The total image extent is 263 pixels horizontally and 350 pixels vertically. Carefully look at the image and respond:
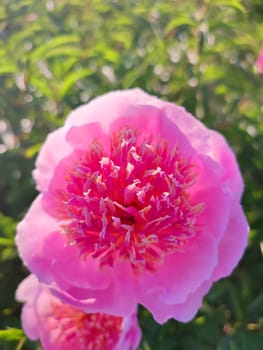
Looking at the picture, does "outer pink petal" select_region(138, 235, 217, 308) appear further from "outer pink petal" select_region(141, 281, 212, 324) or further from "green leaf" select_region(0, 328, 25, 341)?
"green leaf" select_region(0, 328, 25, 341)

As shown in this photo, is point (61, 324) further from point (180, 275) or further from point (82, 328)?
point (180, 275)

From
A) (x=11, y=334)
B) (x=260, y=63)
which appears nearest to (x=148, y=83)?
(x=260, y=63)

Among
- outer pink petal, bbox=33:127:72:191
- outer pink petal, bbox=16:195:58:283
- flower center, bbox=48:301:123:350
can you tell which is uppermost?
outer pink petal, bbox=33:127:72:191

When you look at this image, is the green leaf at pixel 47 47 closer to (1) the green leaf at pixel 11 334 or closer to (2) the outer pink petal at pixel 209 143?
(2) the outer pink petal at pixel 209 143

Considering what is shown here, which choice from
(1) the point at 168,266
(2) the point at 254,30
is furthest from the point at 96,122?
(2) the point at 254,30

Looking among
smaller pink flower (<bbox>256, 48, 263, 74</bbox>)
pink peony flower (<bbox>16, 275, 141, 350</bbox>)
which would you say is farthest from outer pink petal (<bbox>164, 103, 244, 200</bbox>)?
smaller pink flower (<bbox>256, 48, 263, 74</bbox>)

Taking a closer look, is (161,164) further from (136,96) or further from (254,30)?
(254,30)
